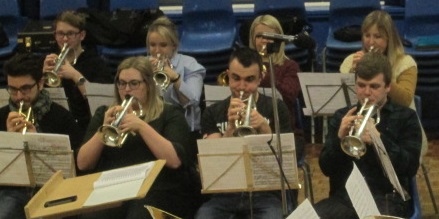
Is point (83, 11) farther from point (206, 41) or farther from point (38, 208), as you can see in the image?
point (38, 208)

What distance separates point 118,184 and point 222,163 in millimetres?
560

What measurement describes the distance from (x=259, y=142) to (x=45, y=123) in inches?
59.5

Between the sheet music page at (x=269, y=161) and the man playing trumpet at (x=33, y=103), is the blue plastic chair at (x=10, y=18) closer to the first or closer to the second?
the man playing trumpet at (x=33, y=103)

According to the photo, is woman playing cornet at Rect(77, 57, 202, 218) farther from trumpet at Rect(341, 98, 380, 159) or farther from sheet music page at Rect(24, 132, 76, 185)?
trumpet at Rect(341, 98, 380, 159)

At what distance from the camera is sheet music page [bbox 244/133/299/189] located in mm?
4375

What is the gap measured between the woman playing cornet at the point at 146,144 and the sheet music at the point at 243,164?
1.21ft

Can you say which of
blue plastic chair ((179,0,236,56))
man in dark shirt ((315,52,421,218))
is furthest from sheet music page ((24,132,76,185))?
blue plastic chair ((179,0,236,56))

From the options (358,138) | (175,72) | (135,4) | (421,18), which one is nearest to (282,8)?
(421,18)

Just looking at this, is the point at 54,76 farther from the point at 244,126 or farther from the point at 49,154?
the point at 244,126

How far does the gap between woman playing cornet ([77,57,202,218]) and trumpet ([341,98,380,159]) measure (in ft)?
3.01

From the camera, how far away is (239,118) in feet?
15.5

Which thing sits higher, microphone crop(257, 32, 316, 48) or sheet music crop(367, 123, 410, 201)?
microphone crop(257, 32, 316, 48)

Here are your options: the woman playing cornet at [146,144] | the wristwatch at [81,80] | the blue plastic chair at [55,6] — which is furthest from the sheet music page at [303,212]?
the blue plastic chair at [55,6]

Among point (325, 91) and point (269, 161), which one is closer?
point (269, 161)
